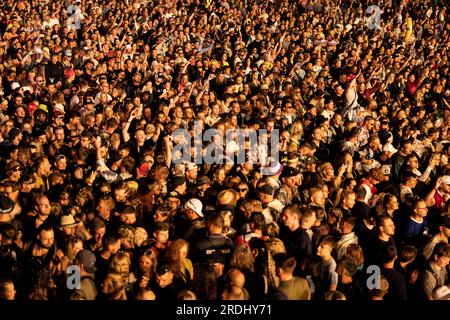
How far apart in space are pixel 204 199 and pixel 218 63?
677 cm

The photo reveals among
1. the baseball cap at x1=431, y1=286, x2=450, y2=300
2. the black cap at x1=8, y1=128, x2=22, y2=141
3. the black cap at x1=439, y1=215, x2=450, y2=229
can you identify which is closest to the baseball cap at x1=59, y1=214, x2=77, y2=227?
the black cap at x1=8, y1=128, x2=22, y2=141

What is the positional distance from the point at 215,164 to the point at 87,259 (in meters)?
3.21

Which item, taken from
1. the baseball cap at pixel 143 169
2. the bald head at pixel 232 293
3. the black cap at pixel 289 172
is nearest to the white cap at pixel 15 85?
the baseball cap at pixel 143 169

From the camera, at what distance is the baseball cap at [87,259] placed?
4.34 m

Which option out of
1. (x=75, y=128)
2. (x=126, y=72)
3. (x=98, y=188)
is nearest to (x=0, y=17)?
(x=126, y=72)

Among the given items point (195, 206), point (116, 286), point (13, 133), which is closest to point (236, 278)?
point (116, 286)

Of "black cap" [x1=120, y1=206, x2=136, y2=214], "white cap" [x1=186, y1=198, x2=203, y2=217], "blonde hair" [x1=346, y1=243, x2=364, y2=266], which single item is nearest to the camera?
"blonde hair" [x1=346, y1=243, x2=364, y2=266]

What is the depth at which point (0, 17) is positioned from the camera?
1326 centimetres

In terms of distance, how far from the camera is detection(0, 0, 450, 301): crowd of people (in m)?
4.49

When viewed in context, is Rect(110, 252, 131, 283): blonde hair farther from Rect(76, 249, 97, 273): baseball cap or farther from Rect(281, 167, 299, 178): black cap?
Rect(281, 167, 299, 178): black cap

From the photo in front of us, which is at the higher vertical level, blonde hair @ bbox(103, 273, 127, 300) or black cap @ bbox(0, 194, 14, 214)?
black cap @ bbox(0, 194, 14, 214)

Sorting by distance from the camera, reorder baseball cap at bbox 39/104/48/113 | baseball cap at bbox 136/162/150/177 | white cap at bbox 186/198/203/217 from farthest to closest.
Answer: baseball cap at bbox 39/104/48/113 < baseball cap at bbox 136/162/150/177 < white cap at bbox 186/198/203/217

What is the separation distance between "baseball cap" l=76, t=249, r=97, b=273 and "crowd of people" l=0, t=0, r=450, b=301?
0.06ft
